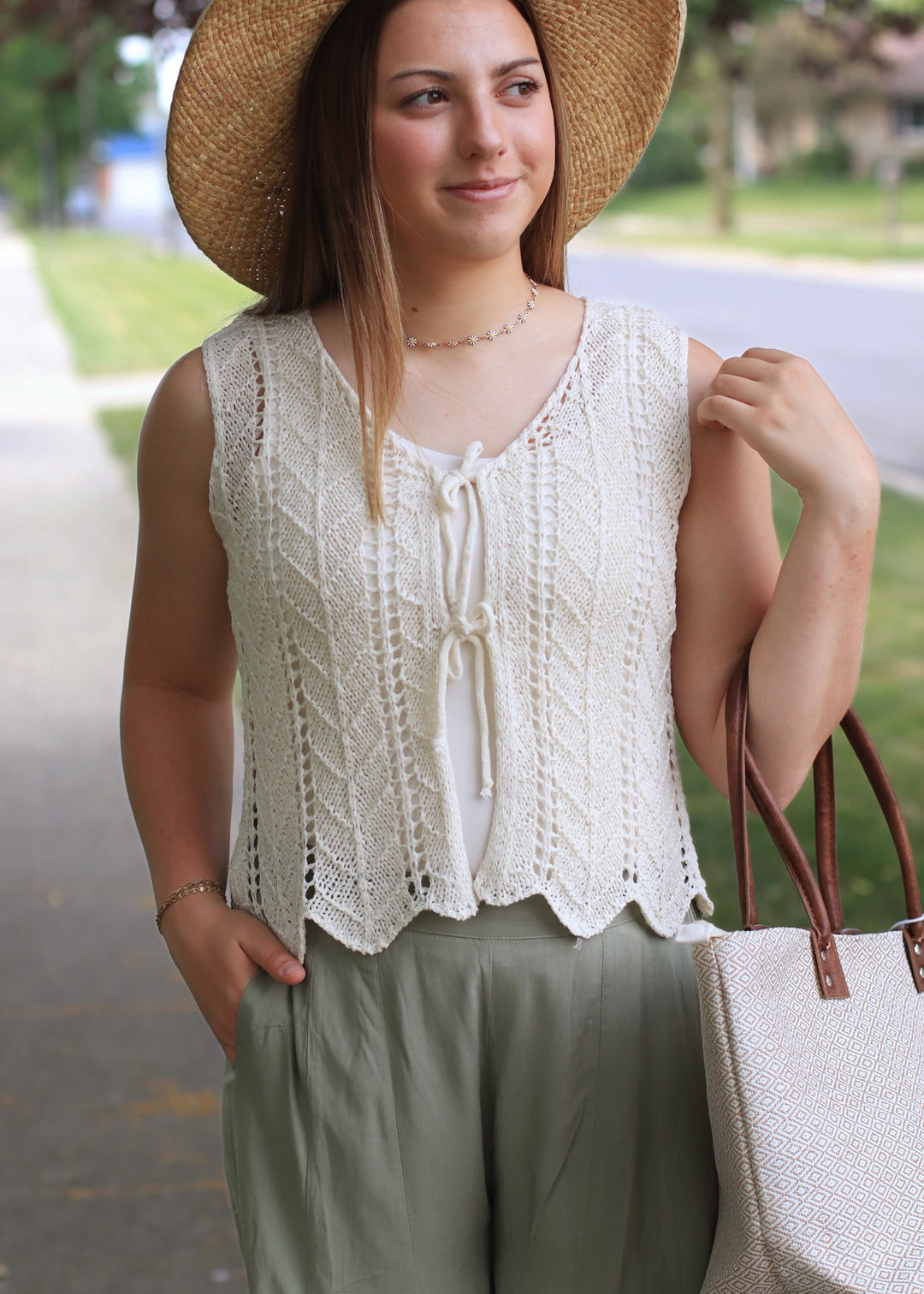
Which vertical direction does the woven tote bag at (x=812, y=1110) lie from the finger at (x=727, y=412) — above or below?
below

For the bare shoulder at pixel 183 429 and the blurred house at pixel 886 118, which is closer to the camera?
the bare shoulder at pixel 183 429

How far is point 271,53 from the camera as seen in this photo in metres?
1.62

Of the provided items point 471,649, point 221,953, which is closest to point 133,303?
point 221,953

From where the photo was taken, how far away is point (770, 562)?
1.60m

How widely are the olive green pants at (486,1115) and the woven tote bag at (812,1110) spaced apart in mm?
138

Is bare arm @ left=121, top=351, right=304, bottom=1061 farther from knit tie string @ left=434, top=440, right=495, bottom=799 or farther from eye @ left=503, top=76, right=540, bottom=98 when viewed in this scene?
eye @ left=503, top=76, right=540, bottom=98

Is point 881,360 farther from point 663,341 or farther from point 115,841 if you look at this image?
point 663,341

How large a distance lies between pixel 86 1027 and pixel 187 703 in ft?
7.45

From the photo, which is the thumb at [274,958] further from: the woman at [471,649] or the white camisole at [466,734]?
the white camisole at [466,734]

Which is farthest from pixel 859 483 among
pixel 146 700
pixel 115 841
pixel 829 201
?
pixel 829 201

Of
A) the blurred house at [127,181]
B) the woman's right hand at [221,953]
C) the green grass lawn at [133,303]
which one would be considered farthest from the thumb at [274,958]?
the blurred house at [127,181]

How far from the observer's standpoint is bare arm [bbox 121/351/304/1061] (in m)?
1.63

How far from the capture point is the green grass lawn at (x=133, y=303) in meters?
16.5

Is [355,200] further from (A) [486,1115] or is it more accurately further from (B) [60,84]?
(B) [60,84]
